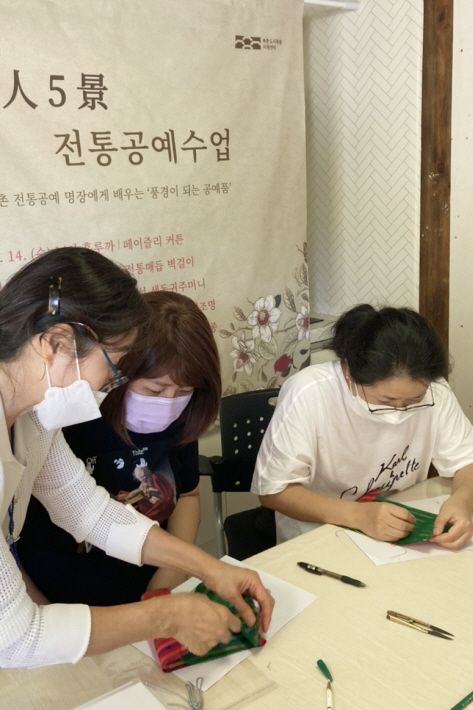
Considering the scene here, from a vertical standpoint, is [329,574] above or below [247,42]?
below

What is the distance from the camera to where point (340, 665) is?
0.94 meters

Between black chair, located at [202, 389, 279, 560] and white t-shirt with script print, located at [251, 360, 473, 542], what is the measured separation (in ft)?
0.55

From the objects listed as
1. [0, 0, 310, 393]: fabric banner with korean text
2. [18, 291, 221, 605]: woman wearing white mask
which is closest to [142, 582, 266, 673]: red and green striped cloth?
[18, 291, 221, 605]: woman wearing white mask

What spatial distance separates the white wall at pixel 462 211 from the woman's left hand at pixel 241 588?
1.64 meters

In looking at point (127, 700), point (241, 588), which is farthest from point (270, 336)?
point (127, 700)

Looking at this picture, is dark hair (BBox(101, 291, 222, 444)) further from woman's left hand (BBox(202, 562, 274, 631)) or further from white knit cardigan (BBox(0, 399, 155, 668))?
woman's left hand (BBox(202, 562, 274, 631))

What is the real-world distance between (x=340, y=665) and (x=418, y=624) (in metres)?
0.16

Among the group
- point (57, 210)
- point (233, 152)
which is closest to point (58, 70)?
point (57, 210)

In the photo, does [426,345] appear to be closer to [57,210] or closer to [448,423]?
[448,423]

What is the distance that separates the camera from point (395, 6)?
2.30 metres

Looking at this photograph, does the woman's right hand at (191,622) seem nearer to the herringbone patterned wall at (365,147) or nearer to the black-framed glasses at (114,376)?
the black-framed glasses at (114,376)

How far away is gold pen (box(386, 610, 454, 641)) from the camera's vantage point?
3.30 feet

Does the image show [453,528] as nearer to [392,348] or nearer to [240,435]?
[392,348]

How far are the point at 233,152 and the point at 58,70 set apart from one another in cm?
63
